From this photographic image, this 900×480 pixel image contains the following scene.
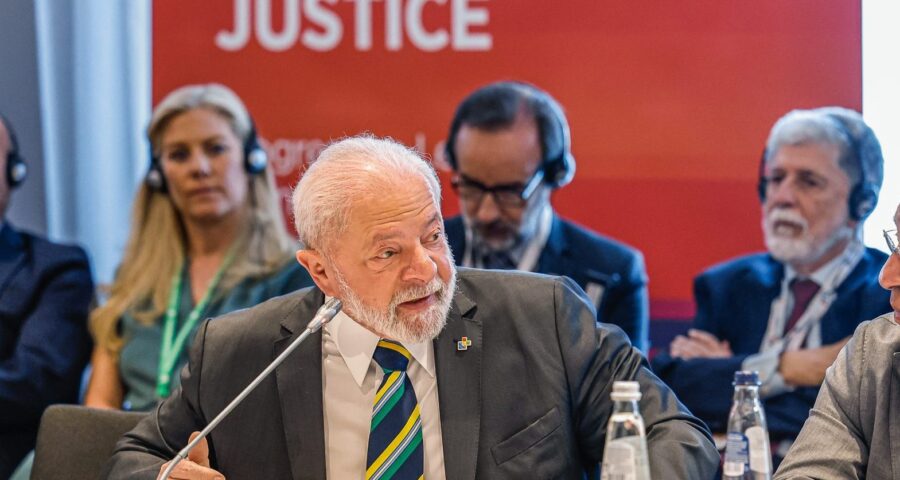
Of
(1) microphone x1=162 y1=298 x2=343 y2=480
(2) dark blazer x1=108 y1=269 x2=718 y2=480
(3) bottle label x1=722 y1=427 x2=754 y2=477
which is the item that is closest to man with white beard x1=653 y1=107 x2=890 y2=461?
(2) dark blazer x1=108 y1=269 x2=718 y2=480

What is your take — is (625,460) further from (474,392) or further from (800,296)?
(800,296)

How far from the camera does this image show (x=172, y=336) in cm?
441

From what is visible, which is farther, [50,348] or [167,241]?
[167,241]

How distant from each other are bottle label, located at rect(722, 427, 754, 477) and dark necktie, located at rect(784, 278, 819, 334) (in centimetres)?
209

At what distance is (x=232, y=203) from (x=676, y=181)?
1.67m

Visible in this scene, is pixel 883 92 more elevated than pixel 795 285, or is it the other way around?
pixel 883 92

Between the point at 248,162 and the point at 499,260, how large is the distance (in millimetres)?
1026

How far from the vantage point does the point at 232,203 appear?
14.9ft

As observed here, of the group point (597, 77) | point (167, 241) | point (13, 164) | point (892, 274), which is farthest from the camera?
point (13, 164)

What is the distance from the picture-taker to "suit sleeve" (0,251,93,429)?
14.2 ft

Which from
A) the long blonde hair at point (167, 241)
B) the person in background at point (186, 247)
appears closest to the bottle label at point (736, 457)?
the person in background at point (186, 247)

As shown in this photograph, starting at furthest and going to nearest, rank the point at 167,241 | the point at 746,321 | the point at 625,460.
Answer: the point at 167,241 → the point at 746,321 → the point at 625,460

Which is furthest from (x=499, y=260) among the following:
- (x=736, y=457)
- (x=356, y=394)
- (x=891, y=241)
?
(x=736, y=457)

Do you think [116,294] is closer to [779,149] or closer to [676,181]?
[676,181]
